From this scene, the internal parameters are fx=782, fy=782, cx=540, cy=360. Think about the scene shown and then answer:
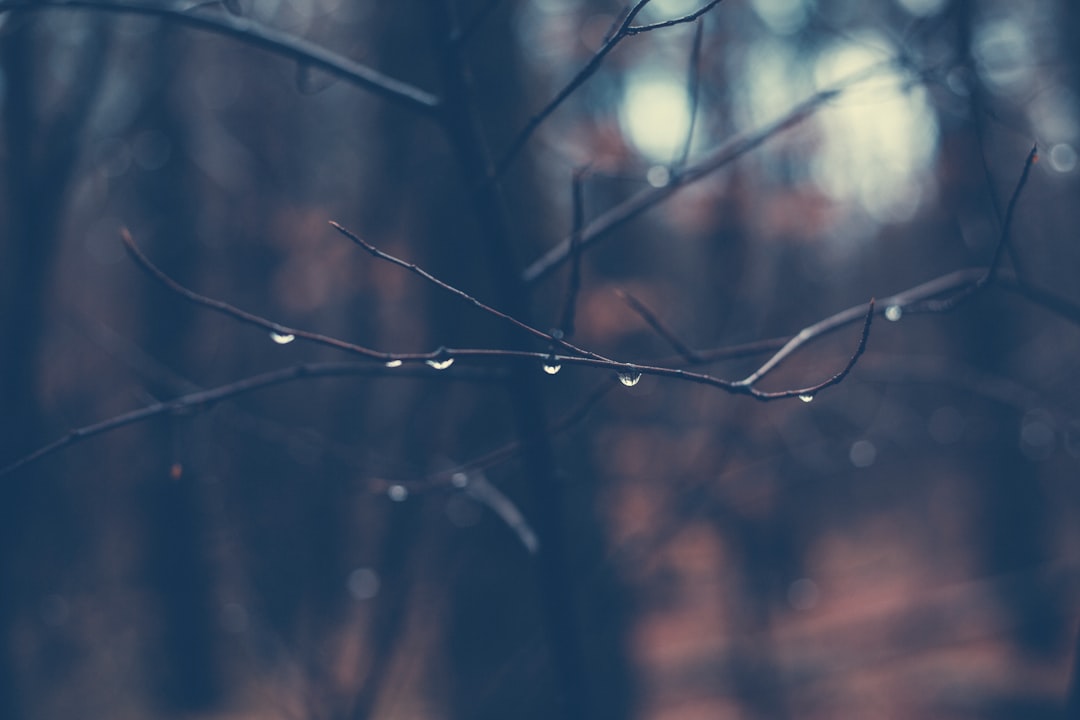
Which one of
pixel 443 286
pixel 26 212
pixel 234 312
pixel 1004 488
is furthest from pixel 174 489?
pixel 1004 488

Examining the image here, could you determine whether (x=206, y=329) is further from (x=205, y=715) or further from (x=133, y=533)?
(x=205, y=715)

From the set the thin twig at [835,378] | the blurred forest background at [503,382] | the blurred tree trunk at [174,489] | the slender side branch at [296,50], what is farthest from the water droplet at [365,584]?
the blurred tree trunk at [174,489]

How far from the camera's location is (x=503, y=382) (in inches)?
73.5

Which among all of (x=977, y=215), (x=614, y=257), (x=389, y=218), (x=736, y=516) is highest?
(x=977, y=215)

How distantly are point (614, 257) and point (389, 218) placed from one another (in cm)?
274

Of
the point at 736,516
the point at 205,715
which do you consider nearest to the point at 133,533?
the point at 205,715

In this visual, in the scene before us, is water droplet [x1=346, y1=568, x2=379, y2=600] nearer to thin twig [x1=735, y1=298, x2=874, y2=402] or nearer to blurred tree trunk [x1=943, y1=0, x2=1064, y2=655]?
thin twig [x1=735, y1=298, x2=874, y2=402]

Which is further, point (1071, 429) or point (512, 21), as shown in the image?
point (512, 21)

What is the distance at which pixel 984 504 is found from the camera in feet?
32.8

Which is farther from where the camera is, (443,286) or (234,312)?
(234,312)

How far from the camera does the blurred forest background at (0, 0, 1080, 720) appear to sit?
9.02 ft

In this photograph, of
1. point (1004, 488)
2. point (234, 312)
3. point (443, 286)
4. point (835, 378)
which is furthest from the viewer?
point (1004, 488)

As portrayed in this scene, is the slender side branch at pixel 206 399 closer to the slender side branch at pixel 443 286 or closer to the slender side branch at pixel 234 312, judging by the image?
the slender side branch at pixel 234 312

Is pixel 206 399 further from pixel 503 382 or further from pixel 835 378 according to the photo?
pixel 835 378
